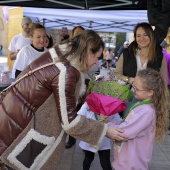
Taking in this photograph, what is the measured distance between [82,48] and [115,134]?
2.22 ft

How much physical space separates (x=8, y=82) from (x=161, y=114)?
228cm

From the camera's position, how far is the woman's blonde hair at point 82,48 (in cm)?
183

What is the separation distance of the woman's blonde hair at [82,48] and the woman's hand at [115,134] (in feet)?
1.63

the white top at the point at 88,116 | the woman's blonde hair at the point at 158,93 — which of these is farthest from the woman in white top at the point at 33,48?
the woman's blonde hair at the point at 158,93

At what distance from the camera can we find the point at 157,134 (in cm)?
230

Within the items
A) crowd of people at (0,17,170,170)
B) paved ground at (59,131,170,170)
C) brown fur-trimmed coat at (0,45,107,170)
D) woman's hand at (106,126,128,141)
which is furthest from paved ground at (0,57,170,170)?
brown fur-trimmed coat at (0,45,107,170)

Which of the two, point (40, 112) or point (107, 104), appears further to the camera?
point (107, 104)

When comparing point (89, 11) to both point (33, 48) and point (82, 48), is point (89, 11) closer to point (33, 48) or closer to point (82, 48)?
point (33, 48)

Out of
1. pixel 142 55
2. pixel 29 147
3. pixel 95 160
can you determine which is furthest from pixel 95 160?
pixel 29 147

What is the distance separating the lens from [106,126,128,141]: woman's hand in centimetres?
204

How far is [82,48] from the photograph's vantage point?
184 centimetres

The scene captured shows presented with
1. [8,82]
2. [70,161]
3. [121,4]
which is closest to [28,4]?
[121,4]

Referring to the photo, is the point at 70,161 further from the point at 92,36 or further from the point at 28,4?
the point at 28,4

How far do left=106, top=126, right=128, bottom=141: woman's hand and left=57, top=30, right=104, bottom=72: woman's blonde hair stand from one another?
496 millimetres
